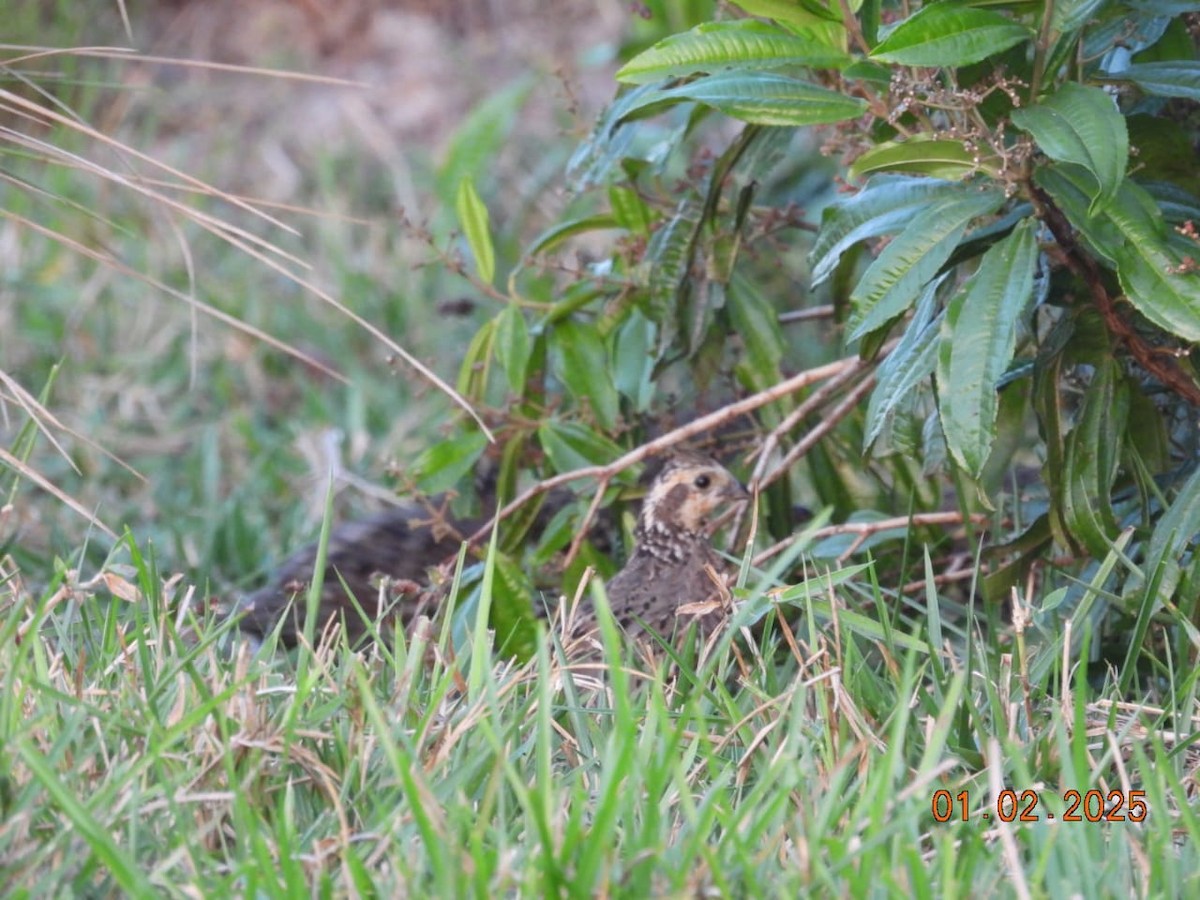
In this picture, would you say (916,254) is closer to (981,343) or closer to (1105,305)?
(981,343)

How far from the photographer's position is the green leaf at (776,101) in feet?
10.8

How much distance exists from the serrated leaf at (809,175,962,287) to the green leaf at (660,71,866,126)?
0.20 meters

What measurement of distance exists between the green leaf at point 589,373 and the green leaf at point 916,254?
1.26m

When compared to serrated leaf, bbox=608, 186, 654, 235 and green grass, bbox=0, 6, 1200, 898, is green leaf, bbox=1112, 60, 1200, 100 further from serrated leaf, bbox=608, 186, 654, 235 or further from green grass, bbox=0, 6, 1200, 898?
serrated leaf, bbox=608, 186, 654, 235

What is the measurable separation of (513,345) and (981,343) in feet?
4.93

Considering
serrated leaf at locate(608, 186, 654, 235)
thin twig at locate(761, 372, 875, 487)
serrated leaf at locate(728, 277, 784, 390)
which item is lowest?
thin twig at locate(761, 372, 875, 487)

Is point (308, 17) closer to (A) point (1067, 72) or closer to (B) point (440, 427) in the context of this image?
(B) point (440, 427)

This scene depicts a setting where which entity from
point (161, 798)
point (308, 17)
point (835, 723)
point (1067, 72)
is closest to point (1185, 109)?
point (1067, 72)

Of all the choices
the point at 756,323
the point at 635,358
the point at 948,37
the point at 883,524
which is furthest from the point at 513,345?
the point at 948,37

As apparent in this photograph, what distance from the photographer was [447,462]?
4398mm

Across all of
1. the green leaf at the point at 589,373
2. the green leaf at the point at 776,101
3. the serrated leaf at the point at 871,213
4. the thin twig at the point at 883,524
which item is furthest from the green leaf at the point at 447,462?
the green leaf at the point at 776,101

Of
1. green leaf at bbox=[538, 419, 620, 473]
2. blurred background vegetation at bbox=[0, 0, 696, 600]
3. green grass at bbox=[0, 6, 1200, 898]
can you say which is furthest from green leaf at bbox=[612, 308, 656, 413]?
green grass at bbox=[0, 6, 1200, 898]

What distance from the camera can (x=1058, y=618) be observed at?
12.0 ft

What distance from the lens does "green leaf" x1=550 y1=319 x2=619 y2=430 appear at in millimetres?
4426
